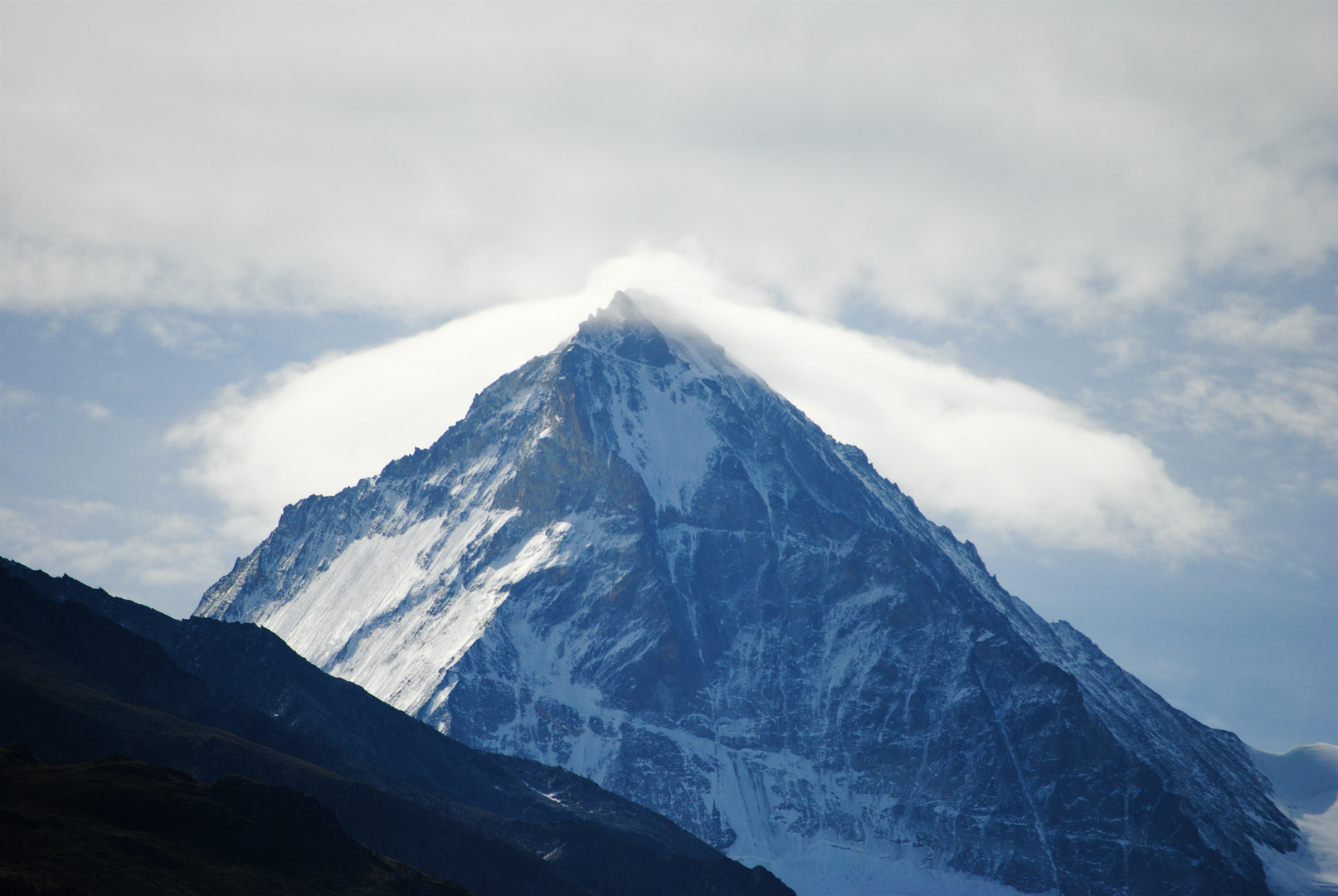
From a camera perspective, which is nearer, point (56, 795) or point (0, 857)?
point (0, 857)

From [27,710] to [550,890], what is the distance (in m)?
70.3

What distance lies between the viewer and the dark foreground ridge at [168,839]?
118 m

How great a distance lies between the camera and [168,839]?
434 ft

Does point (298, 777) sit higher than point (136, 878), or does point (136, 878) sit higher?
point (298, 777)

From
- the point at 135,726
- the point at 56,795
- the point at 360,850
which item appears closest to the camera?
the point at 56,795

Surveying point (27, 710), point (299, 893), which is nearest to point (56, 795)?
point (299, 893)

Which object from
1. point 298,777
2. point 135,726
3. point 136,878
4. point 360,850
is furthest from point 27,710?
point 136,878

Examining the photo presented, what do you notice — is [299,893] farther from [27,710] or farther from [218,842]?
[27,710]

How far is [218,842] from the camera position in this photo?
137 m

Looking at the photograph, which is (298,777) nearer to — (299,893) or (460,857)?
(460,857)

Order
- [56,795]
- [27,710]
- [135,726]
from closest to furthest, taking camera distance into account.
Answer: [56,795] → [27,710] → [135,726]

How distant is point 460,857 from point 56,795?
7556cm

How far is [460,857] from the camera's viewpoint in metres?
196

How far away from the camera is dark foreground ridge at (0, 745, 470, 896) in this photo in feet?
387
